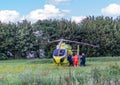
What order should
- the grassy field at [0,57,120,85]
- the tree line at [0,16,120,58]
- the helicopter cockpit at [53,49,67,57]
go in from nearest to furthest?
1. the grassy field at [0,57,120,85]
2. the helicopter cockpit at [53,49,67,57]
3. the tree line at [0,16,120,58]

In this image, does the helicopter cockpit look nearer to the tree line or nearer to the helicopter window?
the helicopter window

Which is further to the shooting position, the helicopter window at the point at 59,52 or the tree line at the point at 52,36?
the tree line at the point at 52,36

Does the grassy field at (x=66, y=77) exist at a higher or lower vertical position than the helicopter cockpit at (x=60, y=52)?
higher

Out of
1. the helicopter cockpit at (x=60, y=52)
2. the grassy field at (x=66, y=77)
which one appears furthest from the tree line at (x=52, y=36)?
the grassy field at (x=66, y=77)

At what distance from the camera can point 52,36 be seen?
240 feet

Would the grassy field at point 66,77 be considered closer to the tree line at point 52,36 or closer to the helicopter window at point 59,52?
the helicopter window at point 59,52

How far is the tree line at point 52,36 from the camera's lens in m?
71.5

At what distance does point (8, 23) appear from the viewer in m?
76.4

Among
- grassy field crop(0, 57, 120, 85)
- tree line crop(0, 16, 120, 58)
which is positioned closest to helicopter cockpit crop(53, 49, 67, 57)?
tree line crop(0, 16, 120, 58)

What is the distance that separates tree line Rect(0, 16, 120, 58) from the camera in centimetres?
7150

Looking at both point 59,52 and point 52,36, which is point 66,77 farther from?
point 52,36

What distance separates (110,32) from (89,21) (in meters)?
7.04

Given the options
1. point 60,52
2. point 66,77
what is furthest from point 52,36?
point 66,77

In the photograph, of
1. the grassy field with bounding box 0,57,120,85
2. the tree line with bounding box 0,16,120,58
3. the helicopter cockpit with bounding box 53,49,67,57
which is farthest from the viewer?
the tree line with bounding box 0,16,120,58
